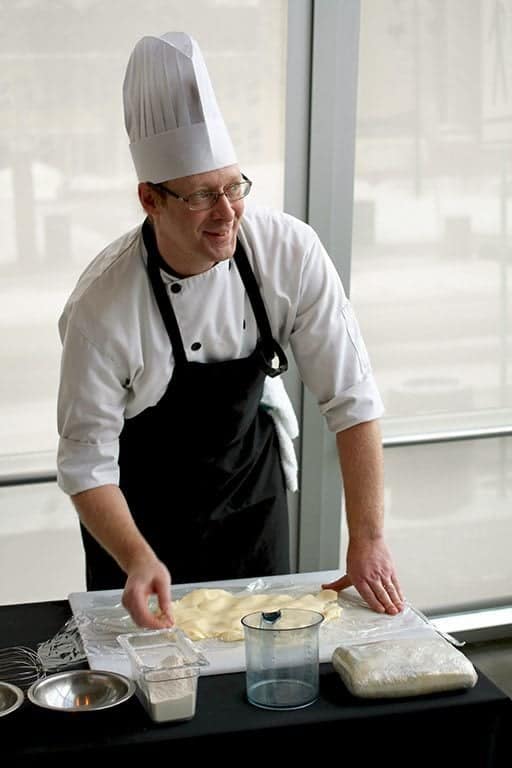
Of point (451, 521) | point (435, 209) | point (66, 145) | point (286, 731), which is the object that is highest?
point (66, 145)


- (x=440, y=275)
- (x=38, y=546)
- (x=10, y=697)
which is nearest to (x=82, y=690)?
(x=10, y=697)

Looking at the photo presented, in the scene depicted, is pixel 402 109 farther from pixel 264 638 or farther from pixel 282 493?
pixel 264 638

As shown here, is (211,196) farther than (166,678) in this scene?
Yes

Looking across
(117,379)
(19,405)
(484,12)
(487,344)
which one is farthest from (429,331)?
(117,379)

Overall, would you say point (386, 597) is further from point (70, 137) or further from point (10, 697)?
point (70, 137)

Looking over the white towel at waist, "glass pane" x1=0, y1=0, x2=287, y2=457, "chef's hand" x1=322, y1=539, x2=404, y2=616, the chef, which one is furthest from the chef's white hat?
"glass pane" x1=0, y1=0, x2=287, y2=457

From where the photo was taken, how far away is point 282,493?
2.38 metres

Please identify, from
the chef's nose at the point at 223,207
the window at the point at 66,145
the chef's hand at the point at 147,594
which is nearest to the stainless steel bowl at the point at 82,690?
the chef's hand at the point at 147,594

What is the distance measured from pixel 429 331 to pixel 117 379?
66.6 inches

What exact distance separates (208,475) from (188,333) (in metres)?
0.31

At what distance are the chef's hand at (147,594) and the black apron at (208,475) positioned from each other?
1.46ft

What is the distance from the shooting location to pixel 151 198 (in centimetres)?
199

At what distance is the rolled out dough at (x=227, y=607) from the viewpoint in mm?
1792

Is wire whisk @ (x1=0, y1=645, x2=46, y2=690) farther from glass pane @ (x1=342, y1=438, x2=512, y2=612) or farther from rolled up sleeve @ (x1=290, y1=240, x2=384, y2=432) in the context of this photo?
glass pane @ (x1=342, y1=438, x2=512, y2=612)
